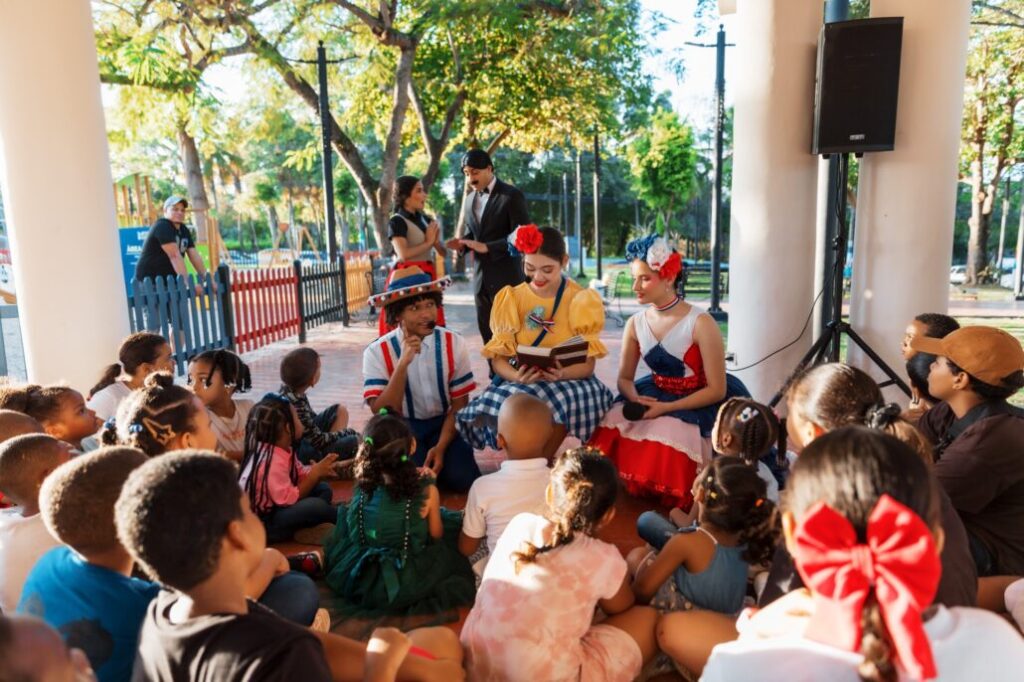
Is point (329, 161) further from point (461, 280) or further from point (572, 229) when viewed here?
point (572, 229)

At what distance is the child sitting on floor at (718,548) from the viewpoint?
7.55ft

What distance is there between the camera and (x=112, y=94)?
13.2 meters

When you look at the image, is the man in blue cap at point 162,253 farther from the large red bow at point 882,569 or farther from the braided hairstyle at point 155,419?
the large red bow at point 882,569

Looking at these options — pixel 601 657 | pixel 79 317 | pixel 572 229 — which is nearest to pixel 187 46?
pixel 79 317

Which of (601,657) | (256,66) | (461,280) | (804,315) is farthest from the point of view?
(461,280)

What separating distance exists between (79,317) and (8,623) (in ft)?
12.9

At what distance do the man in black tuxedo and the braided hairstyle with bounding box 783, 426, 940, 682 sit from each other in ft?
13.4

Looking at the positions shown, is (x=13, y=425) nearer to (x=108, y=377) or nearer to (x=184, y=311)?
(x=108, y=377)

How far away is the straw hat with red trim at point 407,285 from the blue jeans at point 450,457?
0.71 meters

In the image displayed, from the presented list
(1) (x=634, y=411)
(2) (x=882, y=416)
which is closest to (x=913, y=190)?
(1) (x=634, y=411)

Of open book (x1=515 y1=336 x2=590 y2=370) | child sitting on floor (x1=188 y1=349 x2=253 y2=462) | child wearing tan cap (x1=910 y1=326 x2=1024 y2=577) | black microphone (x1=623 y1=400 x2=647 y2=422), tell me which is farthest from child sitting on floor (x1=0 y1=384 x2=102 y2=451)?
child wearing tan cap (x1=910 y1=326 x2=1024 y2=577)

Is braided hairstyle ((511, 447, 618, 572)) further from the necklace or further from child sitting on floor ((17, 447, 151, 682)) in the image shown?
the necklace

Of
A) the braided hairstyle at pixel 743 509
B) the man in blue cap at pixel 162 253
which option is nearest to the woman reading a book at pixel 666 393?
the braided hairstyle at pixel 743 509

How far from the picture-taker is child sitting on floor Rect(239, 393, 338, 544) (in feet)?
10.5
